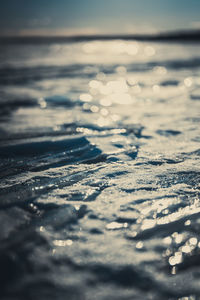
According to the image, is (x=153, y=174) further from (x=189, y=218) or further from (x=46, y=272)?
(x=46, y=272)

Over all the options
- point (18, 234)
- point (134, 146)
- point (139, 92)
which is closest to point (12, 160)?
point (18, 234)

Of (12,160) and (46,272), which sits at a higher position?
(12,160)

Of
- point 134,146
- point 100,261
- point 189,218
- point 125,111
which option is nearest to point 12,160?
point 134,146

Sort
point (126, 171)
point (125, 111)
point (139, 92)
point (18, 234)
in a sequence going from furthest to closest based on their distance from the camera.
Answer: point (139, 92) < point (125, 111) < point (126, 171) < point (18, 234)

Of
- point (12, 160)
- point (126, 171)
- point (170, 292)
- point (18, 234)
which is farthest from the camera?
point (12, 160)

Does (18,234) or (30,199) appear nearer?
(18,234)

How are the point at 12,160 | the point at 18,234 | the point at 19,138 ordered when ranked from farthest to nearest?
1. the point at 19,138
2. the point at 12,160
3. the point at 18,234

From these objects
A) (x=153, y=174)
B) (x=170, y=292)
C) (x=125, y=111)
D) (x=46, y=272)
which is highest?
(x=125, y=111)

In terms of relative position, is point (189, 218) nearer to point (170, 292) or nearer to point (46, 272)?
point (170, 292)

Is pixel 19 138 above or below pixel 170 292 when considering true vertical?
above
